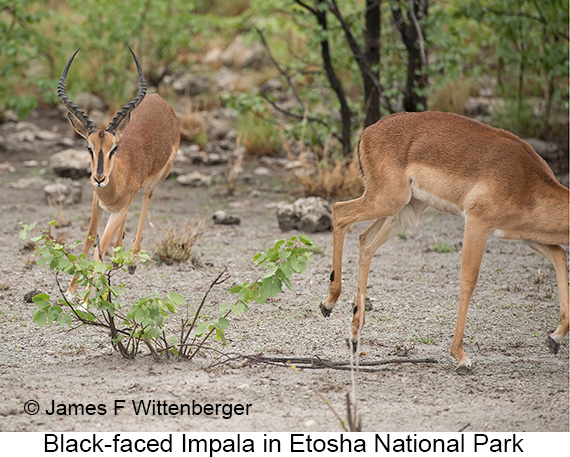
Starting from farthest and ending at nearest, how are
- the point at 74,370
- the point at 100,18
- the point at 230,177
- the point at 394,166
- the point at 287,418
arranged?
the point at 100,18, the point at 230,177, the point at 394,166, the point at 74,370, the point at 287,418

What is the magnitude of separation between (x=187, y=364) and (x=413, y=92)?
6088 millimetres

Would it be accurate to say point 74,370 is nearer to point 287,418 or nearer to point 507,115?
point 287,418

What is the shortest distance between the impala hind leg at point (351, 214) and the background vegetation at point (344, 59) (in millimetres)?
4376

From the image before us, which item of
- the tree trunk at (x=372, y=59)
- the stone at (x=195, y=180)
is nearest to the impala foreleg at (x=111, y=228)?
the tree trunk at (x=372, y=59)

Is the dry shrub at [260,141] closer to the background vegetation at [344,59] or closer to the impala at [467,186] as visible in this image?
the background vegetation at [344,59]

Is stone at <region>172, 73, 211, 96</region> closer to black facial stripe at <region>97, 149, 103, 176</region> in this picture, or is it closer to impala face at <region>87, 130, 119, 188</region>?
impala face at <region>87, 130, 119, 188</region>

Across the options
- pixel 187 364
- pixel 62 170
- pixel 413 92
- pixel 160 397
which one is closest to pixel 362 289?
pixel 187 364

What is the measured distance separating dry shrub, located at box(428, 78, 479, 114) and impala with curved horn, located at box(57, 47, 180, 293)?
22.3 ft

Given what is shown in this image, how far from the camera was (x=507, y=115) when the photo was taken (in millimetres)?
12258

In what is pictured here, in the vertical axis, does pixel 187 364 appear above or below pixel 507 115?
below

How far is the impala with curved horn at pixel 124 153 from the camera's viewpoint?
594 cm

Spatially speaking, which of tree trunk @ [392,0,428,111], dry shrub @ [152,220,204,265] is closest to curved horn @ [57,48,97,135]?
dry shrub @ [152,220,204,265]

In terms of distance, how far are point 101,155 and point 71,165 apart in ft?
18.5

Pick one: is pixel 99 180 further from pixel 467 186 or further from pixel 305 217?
pixel 305 217
